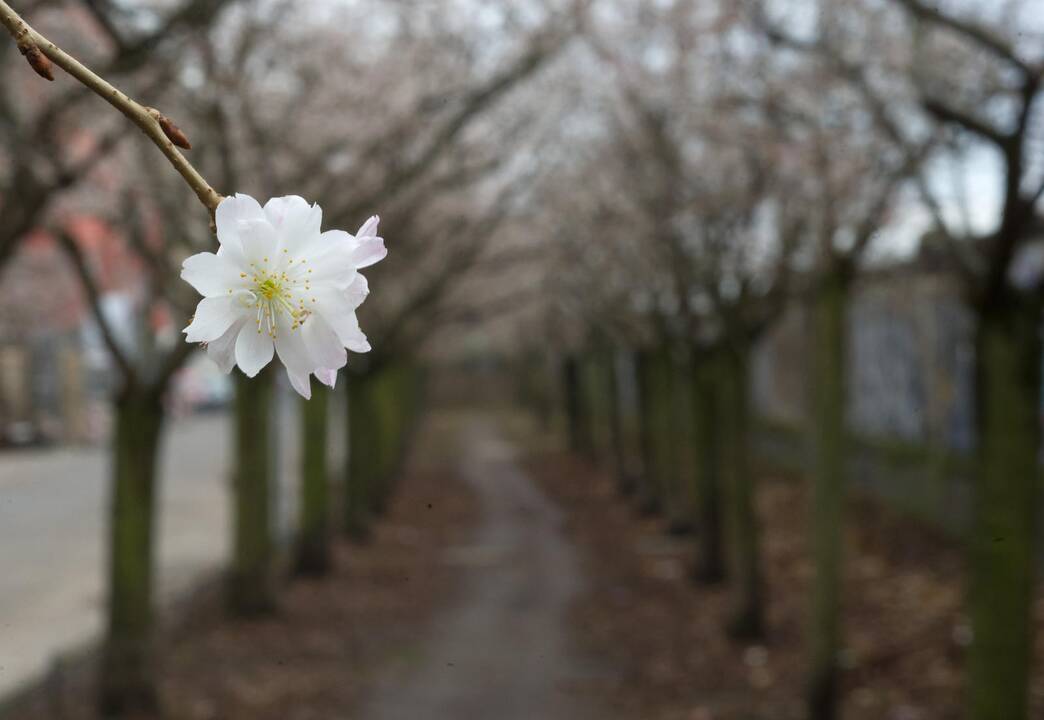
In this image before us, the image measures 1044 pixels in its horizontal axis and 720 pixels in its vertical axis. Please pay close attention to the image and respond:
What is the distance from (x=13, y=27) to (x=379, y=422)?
2199 cm

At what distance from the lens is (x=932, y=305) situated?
1318cm

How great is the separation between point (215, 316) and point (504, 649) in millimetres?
10236

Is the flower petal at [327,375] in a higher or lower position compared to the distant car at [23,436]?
lower

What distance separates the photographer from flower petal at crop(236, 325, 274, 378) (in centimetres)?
102

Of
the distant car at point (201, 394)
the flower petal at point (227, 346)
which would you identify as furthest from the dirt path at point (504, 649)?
the distant car at point (201, 394)

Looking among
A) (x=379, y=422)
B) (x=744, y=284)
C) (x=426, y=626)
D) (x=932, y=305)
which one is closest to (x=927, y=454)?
(x=932, y=305)

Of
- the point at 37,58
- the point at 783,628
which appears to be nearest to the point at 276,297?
the point at 37,58

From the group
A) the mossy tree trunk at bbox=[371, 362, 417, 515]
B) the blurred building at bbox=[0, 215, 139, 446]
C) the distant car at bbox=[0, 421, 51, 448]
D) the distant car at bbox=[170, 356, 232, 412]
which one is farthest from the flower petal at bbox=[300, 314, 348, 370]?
the distant car at bbox=[170, 356, 232, 412]

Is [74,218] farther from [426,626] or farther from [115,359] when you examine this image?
[426,626]

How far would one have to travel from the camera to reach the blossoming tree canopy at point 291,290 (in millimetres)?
1016

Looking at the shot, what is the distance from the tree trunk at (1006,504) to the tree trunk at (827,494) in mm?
2108

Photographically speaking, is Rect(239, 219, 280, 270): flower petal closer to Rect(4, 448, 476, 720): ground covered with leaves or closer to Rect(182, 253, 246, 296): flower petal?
Rect(182, 253, 246, 296): flower petal

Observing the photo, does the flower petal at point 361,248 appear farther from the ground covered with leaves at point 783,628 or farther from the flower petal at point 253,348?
the ground covered with leaves at point 783,628

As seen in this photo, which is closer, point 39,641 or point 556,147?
point 39,641
